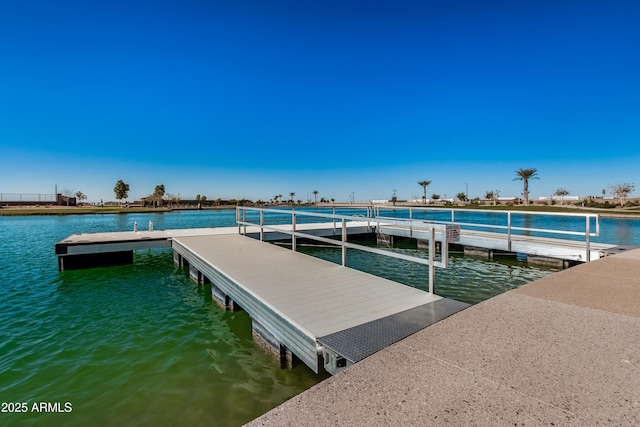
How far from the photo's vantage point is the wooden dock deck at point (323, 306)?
98.5 inches

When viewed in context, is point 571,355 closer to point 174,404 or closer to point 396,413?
point 396,413

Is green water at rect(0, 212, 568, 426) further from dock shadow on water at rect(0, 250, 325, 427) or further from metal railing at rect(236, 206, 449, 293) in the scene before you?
metal railing at rect(236, 206, 449, 293)

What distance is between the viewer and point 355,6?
1526cm

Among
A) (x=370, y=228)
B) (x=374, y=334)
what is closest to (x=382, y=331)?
(x=374, y=334)

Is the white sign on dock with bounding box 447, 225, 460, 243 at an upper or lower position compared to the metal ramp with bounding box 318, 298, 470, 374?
upper

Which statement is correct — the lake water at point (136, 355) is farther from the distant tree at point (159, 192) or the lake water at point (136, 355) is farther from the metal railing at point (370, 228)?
the distant tree at point (159, 192)

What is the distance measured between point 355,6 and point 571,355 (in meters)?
17.5

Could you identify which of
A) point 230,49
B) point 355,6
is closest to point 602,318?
point 355,6

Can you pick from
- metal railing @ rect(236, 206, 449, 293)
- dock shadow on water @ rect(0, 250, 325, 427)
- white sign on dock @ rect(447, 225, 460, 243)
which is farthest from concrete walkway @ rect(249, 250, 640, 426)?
dock shadow on water @ rect(0, 250, 325, 427)

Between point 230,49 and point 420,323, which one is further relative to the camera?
point 230,49

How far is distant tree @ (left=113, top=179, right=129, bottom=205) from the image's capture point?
79.4 m

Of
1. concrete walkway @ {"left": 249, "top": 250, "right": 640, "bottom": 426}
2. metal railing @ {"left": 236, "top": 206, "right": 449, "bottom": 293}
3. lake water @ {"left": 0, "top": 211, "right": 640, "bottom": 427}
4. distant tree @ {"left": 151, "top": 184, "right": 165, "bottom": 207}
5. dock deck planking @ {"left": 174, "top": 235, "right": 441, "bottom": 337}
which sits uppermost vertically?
distant tree @ {"left": 151, "top": 184, "right": 165, "bottom": 207}

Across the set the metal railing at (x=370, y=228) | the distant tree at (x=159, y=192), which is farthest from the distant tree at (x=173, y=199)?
the metal railing at (x=370, y=228)

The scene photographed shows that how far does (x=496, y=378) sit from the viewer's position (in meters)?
1.86
